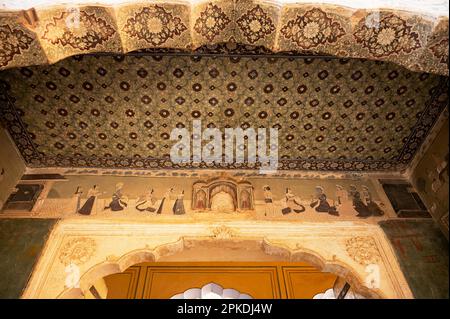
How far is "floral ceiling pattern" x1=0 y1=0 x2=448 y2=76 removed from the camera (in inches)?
121

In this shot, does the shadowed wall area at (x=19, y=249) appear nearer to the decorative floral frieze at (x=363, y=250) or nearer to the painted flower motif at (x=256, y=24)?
the painted flower motif at (x=256, y=24)

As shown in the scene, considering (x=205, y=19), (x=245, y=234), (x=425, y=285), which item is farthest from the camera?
(x=245, y=234)

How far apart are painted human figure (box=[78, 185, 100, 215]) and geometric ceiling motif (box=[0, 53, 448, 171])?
0.44 metres

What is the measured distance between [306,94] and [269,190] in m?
1.34

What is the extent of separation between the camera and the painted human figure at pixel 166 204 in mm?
4395

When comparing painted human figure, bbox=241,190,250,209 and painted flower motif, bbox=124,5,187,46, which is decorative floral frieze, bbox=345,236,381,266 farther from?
painted flower motif, bbox=124,5,187,46

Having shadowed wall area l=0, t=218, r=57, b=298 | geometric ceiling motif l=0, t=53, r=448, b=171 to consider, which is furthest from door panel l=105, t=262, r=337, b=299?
shadowed wall area l=0, t=218, r=57, b=298

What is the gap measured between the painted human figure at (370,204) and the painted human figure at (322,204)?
0.45m

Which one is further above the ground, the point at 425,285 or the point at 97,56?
the point at 97,56

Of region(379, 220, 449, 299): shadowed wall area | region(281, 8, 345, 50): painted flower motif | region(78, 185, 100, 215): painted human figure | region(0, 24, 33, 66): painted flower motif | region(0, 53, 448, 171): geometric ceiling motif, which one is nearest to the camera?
region(0, 24, 33, 66): painted flower motif

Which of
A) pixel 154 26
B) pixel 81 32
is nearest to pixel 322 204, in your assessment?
pixel 154 26

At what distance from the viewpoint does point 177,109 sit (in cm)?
437
